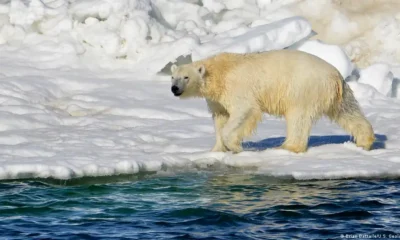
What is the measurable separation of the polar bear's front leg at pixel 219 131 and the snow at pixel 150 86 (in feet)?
0.48

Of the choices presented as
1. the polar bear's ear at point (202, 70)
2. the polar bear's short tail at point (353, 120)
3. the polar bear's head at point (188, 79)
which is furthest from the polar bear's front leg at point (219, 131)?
the polar bear's short tail at point (353, 120)

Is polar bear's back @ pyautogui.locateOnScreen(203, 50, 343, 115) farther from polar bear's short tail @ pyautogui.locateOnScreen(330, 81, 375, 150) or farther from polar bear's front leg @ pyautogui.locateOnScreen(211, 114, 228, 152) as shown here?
polar bear's front leg @ pyautogui.locateOnScreen(211, 114, 228, 152)

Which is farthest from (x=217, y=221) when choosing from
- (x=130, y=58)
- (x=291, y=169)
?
(x=130, y=58)

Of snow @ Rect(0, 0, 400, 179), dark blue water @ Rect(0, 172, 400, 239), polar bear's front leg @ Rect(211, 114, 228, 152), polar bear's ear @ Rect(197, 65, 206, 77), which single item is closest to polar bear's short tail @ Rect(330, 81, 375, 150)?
snow @ Rect(0, 0, 400, 179)

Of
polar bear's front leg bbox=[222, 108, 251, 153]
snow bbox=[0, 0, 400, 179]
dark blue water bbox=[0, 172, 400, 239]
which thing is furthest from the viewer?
polar bear's front leg bbox=[222, 108, 251, 153]

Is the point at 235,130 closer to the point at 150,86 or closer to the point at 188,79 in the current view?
the point at 188,79

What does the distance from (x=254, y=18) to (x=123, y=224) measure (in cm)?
1001

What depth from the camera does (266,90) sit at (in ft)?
33.1

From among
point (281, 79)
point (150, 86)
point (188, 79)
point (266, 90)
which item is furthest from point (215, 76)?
point (150, 86)

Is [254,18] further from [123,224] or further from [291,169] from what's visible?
[123,224]

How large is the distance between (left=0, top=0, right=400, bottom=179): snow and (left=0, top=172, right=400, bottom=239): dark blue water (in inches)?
17.6

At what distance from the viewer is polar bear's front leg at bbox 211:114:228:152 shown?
10.2 meters

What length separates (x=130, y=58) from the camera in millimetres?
15172

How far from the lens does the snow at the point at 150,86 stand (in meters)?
9.71
